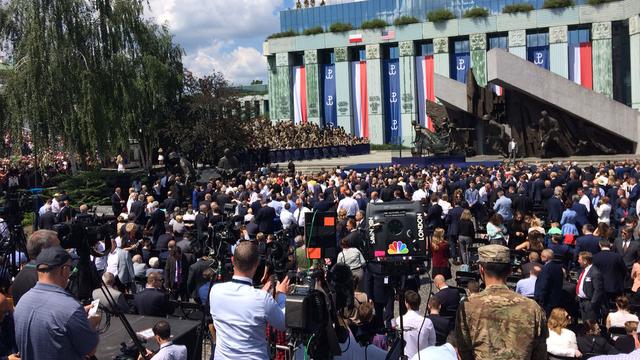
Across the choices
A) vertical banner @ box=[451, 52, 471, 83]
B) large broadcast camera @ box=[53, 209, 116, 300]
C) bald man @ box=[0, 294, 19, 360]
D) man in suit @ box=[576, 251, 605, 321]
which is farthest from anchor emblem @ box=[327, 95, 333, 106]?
bald man @ box=[0, 294, 19, 360]

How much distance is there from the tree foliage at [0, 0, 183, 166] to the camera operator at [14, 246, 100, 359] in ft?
68.2

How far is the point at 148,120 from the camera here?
107ft

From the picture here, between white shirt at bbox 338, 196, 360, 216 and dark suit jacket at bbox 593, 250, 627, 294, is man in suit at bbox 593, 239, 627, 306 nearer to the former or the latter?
dark suit jacket at bbox 593, 250, 627, 294

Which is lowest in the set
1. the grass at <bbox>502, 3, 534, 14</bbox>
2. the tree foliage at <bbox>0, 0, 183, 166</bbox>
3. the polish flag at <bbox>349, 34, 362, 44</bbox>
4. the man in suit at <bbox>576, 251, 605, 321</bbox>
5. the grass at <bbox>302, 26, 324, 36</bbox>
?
the man in suit at <bbox>576, 251, 605, 321</bbox>

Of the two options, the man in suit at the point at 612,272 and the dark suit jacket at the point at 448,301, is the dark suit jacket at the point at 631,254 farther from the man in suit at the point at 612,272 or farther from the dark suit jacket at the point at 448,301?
the dark suit jacket at the point at 448,301

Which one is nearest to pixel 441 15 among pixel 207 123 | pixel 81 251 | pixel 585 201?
pixel 207 123

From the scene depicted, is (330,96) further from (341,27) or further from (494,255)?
(494,255)

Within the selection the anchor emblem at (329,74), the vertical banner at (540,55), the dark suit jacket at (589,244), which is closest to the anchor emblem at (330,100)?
the anchor emblem at (329,74)

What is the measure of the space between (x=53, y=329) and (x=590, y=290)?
686 cm

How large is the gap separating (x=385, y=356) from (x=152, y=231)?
948cm

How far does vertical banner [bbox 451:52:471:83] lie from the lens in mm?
49906

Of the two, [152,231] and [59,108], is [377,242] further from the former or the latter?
[59,108]

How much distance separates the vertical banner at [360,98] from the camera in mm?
53656

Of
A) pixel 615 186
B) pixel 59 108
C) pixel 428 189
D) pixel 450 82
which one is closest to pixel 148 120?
pixel 59 108
